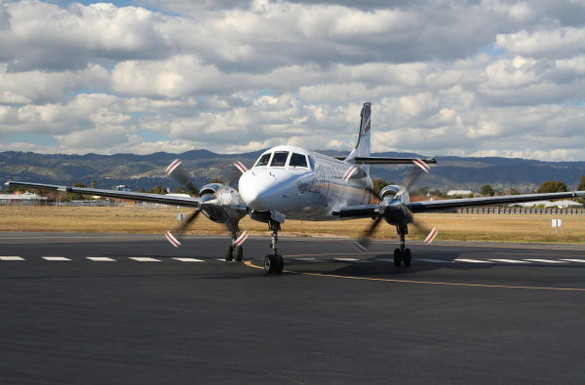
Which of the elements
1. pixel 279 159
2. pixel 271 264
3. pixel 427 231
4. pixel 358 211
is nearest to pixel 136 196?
pixel 279 159

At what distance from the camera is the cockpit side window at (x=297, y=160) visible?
24.4 m

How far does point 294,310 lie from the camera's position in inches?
595

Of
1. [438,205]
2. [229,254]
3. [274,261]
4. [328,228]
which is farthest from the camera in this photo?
[328,228]

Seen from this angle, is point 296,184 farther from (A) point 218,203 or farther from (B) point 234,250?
(B) point 234,250

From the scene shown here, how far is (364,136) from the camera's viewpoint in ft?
127

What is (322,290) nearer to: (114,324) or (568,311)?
(568,311)

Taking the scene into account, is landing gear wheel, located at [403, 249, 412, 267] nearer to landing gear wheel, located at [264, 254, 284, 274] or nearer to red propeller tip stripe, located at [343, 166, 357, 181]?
red propeller tip stripe, located at [343, 166, 357, 181]

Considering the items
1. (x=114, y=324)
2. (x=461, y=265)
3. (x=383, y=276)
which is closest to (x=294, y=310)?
(x=114, y=324)

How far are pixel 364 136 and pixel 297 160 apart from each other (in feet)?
48.8

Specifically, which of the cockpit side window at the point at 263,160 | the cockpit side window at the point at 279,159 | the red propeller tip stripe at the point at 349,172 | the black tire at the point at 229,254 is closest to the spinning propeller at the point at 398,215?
the red propeller tip stripe at the point at 349,172

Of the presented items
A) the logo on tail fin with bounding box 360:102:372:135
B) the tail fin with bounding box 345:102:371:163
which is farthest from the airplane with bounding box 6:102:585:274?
the logo on tail fin with bounding box 360:102:372:135

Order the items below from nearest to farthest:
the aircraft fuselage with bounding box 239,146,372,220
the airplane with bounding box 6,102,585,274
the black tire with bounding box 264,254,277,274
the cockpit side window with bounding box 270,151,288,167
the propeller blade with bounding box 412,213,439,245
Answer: the aircraft fuselage with bounding box 239,146,372,220 < the airplane with bounding box 6,102,585,274 < the black tire with bounding box 264,254,277,274 < the cockpit side window with bounding box 270,151,288,167 < the propeller blade with bounding box 412,213,439,245

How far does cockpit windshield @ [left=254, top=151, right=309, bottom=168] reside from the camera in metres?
24.2

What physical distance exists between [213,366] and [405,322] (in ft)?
17.6
